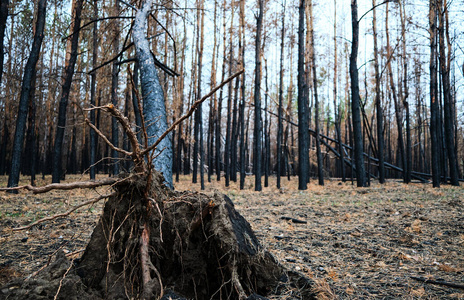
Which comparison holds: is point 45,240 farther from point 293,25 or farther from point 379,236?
point 293,25

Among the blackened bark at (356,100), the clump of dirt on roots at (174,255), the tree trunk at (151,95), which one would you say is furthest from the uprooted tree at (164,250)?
the blackened bark at (356,100)

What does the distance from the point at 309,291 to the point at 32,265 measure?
264cm

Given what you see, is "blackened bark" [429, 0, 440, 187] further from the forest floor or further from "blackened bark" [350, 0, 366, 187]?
the forest floor

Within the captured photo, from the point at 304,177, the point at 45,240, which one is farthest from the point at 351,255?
the point at 304,177

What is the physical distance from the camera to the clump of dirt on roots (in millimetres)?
1993

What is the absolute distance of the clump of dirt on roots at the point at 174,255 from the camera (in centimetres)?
199

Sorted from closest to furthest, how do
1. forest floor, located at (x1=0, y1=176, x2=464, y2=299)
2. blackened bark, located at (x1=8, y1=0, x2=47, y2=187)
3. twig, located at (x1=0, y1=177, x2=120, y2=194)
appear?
twig, located at (x1=0, y1=177, x2=120, y2=194) → forest floor, located at (x1=0, y1=176, x2=464, y2=299) → blackened bark, located at (x1=8, y1=0, x2=47, y2=187)

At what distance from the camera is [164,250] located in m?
2.21

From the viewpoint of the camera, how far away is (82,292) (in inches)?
71.4

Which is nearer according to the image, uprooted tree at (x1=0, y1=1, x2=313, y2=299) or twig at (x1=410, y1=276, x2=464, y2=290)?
uprooted tree at (x1=0, y1=1, x2=313, y2=299)

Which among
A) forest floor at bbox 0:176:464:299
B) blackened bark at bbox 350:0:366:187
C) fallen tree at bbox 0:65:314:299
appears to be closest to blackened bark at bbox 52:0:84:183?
forest floor at bbox 0:176:464:299

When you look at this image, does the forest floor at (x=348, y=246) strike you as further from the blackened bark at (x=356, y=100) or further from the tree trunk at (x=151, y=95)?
the blackened bark at (x=356, y=100)

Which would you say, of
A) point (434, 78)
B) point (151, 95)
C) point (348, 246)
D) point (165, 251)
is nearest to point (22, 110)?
point (151, 95)

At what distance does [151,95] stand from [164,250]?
2909mm
